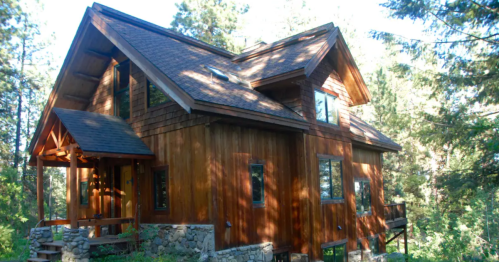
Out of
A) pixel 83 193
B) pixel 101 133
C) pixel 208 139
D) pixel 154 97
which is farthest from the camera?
pixel 83 193

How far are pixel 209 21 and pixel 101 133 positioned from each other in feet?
65.3

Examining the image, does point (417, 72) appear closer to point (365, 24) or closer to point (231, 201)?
point (231, 201)

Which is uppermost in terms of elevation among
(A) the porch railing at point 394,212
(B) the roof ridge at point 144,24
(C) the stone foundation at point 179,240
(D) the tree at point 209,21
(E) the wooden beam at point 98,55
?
(D) the tree at point 209,21

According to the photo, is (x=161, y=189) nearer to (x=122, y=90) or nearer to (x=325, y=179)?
(x=122, y=90)

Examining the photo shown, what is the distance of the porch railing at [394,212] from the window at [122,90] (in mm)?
10965

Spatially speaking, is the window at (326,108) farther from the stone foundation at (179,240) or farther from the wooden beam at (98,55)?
the wooden beam at (98,55)

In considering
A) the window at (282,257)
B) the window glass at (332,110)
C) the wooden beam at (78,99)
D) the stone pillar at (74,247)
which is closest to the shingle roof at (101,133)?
the stone pillar at (74,247)

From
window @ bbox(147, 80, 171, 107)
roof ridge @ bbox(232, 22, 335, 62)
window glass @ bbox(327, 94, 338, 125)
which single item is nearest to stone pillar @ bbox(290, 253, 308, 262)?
window glass @ bbox(327, 94, 338, 125)

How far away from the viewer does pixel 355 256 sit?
12500mm

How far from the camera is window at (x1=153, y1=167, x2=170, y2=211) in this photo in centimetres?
988

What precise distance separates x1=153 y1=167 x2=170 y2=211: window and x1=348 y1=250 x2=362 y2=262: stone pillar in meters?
5.93

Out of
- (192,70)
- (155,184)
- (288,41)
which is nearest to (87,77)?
(192,70)

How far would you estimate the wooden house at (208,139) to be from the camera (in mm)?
9023

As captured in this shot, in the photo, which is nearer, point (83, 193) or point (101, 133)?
point (101, 133)
